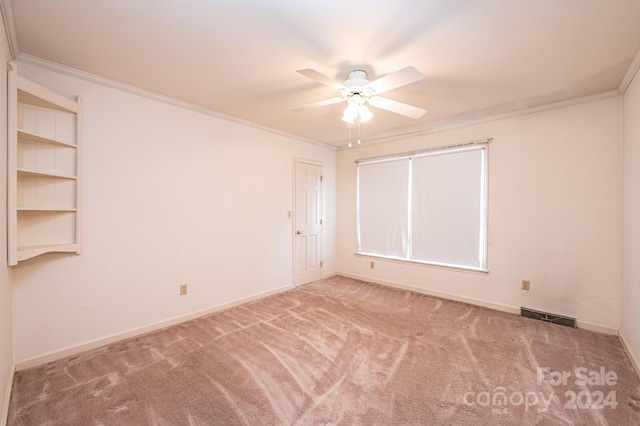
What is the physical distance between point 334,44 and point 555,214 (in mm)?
3043

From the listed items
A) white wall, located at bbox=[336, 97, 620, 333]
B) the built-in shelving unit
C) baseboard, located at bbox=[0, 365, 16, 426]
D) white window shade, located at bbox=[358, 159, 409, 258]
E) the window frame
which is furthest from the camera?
white window shade, located at bbox=[358, 159, 409, 258]

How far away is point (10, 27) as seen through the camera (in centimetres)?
177

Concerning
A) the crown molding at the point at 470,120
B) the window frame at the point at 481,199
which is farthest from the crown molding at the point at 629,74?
the window frame at the point at 481,199

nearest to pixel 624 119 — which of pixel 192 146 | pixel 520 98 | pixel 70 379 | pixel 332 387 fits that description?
pixel 520 98

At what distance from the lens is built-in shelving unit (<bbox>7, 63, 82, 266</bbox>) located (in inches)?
80.4

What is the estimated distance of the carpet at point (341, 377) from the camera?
1.67 m

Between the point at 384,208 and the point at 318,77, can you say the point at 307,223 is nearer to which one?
the point at 384,208

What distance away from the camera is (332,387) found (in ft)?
6.29

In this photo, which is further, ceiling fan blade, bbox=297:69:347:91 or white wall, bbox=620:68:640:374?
white wall, bbox=620:68:640:374

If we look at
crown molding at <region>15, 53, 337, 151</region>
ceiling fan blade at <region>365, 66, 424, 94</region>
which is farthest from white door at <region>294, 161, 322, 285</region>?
ceiling fan blade at <region>365, 66, 424, 94</region>

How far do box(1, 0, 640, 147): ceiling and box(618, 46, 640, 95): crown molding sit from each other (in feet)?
0.04

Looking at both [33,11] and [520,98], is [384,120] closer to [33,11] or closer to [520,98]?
[520,98]

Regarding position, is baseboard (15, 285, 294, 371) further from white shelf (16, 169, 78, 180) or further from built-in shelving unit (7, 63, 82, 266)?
white shelf (16, 169, 78, 180)

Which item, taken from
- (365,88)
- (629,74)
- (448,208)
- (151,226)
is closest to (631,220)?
(629,74)
